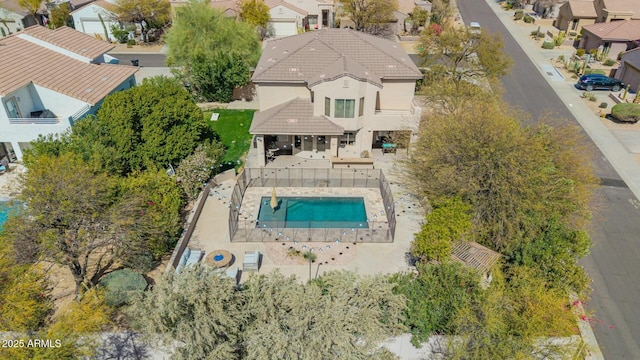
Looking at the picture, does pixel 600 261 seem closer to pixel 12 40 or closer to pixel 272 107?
pixel 272 107

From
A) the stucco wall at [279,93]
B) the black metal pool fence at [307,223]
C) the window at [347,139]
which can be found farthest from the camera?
the window at [347,139]

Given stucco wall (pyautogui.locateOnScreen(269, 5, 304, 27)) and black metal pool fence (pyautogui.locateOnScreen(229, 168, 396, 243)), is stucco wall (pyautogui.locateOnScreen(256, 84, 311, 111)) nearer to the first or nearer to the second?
black metal pool fence (pyautogui.locateOnScreen(229, 168, 396, 243))

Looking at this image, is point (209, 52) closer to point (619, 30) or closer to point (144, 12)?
point (144, 12)

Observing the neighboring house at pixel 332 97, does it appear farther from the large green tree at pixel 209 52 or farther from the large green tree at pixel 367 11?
the large green tree at pixel 367 11

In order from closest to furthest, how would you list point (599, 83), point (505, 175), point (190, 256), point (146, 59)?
point (505, 175), point (190, 256), point (599, 83), point (146, 59)

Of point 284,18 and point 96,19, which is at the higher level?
point 284,18

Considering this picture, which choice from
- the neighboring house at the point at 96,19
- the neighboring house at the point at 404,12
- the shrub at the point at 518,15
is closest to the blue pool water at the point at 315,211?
the neighboring house at the point at 404,12

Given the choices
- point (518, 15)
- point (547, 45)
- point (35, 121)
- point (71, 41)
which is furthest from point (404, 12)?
point (35, 121)
